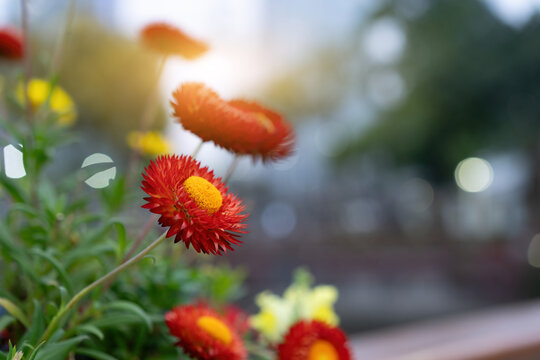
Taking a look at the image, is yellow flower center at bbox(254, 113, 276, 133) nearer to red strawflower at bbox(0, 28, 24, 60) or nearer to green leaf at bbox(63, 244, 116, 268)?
green leaf at bbox(63, 244, 116, 268)

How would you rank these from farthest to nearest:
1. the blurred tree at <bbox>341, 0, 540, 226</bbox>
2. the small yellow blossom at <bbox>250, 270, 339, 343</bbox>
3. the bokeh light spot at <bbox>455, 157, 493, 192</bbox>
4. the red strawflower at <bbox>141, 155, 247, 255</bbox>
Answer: the bokeh light spot at <bbox>455, 157, 493, 192</bbox> → the blurred tree at <bbox>341, 0, 540, 226</bbox> → the small yellow blossom at <bbox>250, 270, 339, 343</bbox> → the red strawflower at <bbox>141, 155, 247, 255</bbox>

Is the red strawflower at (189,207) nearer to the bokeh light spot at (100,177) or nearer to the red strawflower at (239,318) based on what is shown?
the bokeh light spot at (100,177)

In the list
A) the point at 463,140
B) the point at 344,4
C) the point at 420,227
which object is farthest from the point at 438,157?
the point at 344,4

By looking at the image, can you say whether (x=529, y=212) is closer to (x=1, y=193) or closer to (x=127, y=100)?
(x=127, y=100)

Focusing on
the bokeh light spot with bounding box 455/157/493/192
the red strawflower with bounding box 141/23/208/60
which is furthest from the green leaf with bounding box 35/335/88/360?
the bokeh light spot with bounding box 455/157/493/192

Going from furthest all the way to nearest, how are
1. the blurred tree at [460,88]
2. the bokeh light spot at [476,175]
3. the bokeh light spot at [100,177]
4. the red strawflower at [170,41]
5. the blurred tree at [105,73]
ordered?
the bokeh light spot at [476,175] → the blurred tree at [460,88] → the blurred tree at [105,73] → the red strawflower at [170,41] → the bokeh light spot at [100,177]

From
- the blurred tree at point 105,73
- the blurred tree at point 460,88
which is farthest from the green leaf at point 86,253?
the blurred tree at point 460,88

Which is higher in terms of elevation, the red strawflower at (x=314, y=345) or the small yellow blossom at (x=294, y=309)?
the small yellow blossom at (x=294, y=309)
